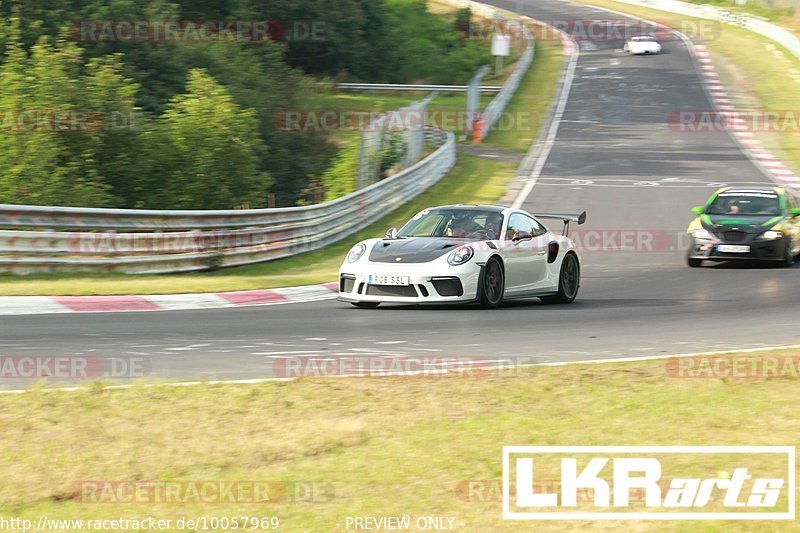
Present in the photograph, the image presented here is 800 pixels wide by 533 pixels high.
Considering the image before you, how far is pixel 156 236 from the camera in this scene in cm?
1645

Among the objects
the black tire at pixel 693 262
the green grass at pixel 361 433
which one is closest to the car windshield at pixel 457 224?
the green grass at pixel 361 433

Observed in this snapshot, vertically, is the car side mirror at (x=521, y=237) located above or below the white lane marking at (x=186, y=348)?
above

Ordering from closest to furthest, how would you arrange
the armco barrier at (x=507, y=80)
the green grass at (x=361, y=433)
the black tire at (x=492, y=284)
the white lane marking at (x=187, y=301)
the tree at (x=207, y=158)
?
the green grass at (x=361, y=433), the black tire at (x=492, y=284), the white lane marking at (x=187, y=301), the tree at (x=207, y=158), the armco barrier at (x=507, y=80)

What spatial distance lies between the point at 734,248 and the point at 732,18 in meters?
50.5

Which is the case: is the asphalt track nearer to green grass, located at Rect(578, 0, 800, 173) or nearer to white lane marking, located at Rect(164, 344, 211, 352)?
white lane marking, located at Rect(164, 344, 211, 352)

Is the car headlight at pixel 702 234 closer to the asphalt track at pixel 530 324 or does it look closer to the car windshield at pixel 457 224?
the asphalt track at pixel 530 324

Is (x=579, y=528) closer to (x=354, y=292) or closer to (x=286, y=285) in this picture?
(x=354, y=292)

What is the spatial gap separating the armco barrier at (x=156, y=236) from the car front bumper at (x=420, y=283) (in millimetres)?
4786

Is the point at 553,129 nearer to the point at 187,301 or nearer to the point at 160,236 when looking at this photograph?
the point at 160,236

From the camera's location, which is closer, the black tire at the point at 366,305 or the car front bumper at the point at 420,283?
the car front bumper at the point at 420,283

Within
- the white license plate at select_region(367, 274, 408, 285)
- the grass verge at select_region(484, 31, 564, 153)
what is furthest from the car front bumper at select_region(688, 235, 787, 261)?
the grass verge at select_region(484, 31, 564, 153)

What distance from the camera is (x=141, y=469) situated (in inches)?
234

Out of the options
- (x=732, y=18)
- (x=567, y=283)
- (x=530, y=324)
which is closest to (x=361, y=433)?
(x=530, y=324)

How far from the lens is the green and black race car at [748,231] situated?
707 inches
